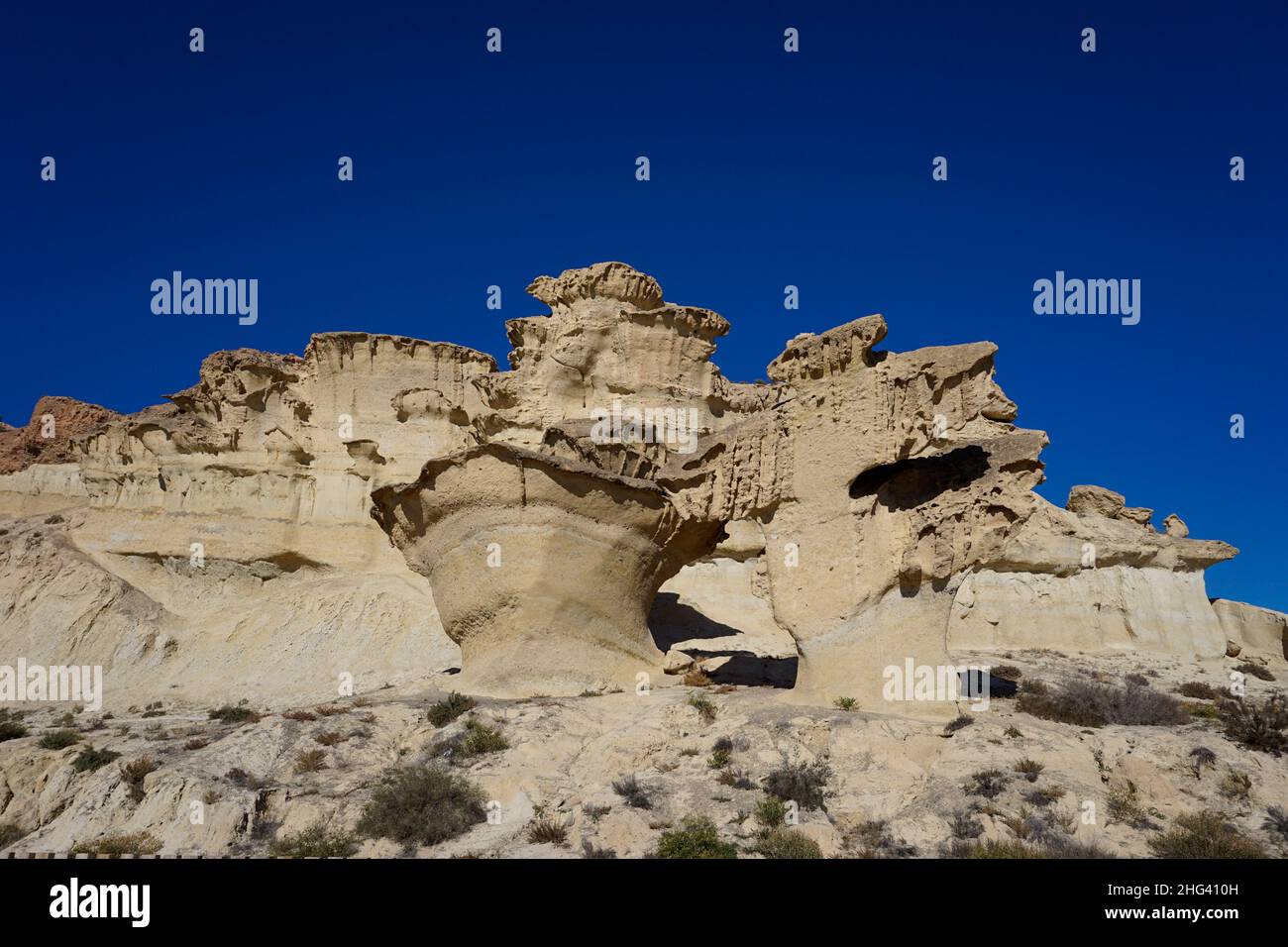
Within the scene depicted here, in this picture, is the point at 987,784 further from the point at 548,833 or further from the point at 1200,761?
the point at 548,833

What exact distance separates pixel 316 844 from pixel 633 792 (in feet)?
12.3

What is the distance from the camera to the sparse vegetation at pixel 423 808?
32.8 feet

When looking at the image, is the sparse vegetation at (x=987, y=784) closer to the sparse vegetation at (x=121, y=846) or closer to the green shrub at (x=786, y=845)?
the green shrub at (x=786, y=845)

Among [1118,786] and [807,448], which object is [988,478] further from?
[1118,786]

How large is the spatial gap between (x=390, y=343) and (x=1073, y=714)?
2639 centimetres

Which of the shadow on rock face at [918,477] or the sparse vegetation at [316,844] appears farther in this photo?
the shadow on rock face at [918,477]

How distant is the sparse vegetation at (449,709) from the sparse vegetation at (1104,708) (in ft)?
28.0

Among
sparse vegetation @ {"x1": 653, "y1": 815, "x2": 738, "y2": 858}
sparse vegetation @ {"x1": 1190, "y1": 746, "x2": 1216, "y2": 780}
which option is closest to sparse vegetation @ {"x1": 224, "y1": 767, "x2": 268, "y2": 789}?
→ sparse vegetation @ {"x1": 653, "y1": 815, "x2": 738, "y2": 858}

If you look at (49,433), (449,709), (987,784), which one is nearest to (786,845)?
(987,784)

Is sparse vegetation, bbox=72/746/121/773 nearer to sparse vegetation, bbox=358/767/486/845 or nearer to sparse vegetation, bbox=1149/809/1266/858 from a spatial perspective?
sparse vegetation, bbox=358/767/486/845

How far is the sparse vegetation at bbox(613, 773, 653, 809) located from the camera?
10.2 meters

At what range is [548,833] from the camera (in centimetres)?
966

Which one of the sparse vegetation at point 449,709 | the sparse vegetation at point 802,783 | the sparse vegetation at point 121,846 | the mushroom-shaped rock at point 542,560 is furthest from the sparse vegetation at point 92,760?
the sparse vegetation at point 802,783
